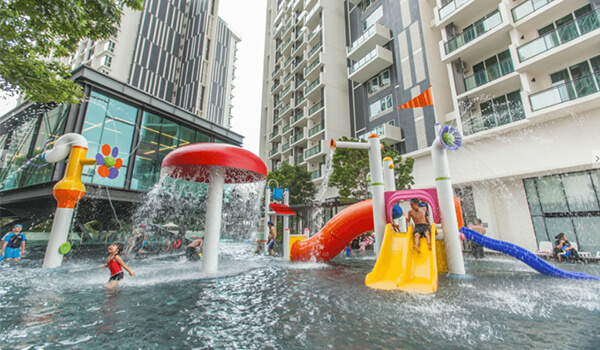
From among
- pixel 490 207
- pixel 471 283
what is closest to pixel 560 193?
pixel 490 207

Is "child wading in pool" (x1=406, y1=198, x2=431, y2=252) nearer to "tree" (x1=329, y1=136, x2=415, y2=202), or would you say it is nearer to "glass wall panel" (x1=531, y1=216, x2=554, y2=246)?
"tree" (x1=329, y1=136, x2=415, y2=202)

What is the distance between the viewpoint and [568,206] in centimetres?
1254

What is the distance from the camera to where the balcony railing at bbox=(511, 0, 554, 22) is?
13.5 meters

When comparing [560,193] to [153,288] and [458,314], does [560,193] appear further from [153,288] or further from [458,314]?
[153,288]

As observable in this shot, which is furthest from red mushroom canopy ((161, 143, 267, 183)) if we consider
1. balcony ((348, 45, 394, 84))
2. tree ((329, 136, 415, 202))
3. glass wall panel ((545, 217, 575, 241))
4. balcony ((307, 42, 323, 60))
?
balcony ((307, 42, 323, 60))

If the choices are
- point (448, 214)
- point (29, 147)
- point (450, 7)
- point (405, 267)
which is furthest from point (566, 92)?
point (29, 147)

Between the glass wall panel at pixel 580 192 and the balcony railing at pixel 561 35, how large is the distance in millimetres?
6571

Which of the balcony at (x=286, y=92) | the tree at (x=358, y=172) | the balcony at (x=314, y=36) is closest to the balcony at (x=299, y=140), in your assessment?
the balcony at (x=286, y=92)

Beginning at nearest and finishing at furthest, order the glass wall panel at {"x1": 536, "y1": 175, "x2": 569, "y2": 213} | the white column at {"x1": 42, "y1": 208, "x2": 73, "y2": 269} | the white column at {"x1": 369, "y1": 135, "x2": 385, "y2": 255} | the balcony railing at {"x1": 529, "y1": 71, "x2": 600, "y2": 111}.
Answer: the white column at {"x1": 42, "y1": 208, "x2": 73, "y2": 269}, the white column at {"x1": 369, "y1": 135, "x2": 385, "y2": 255}, the balcony railing at {"x1": 529, "y1": 71, "x2": 600, "y2": 111}, the glass wall panel at {"x1": 536, "y1": 175, "x2": 569, "y2": 213}

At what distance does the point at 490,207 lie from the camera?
15.0 m

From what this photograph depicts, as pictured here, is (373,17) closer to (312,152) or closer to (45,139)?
(312,152)

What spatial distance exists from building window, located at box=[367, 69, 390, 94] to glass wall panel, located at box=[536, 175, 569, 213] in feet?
45.7

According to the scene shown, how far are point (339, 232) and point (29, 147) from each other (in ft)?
61.2

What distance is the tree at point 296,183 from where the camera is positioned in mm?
24953
